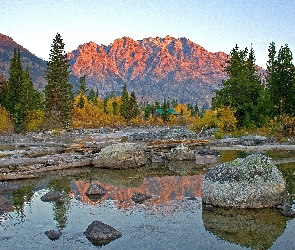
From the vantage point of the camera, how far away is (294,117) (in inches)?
1956

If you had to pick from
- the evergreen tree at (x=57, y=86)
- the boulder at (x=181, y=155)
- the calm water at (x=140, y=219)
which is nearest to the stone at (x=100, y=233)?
the calm water at (x=140, y=219)

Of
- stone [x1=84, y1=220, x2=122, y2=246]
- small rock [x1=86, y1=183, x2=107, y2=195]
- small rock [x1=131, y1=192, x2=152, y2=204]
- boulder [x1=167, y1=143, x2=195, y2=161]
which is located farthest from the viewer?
boulder [x1=167, y1=143, x2=195, y2=161]

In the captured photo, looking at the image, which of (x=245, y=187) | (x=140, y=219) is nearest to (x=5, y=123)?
(x=140, y=219)

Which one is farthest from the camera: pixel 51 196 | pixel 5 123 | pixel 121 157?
pixel 5 123

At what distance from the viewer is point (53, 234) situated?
12375 mm

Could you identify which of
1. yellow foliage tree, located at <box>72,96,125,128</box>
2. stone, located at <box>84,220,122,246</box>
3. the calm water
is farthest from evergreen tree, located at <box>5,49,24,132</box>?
stone, located at <box>84,220,122,246</box>

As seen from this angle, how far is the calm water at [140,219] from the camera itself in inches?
465

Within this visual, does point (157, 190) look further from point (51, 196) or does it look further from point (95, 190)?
point (51, 196)

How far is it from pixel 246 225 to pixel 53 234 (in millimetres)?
6834

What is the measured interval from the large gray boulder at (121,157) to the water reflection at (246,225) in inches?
483

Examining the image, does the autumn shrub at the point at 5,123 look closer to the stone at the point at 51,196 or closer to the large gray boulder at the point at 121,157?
the large gray boulder at the point at 121,157

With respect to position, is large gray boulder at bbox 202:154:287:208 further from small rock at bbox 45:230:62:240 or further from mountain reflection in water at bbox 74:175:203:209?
small rock at bbox 45:230:62:240

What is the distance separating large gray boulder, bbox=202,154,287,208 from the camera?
15281mm

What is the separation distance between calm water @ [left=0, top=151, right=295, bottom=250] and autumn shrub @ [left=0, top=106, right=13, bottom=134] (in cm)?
4588
